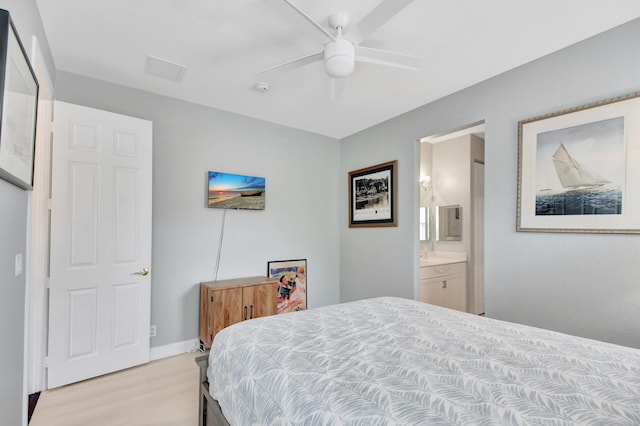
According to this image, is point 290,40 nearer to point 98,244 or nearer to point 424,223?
point 98,244

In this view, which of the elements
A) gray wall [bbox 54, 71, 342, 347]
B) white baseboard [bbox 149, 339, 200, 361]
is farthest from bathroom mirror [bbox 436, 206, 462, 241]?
white baseboard [bbox 149, 339, 200, 361]

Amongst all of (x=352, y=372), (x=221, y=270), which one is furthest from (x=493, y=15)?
(x=221, y=270)

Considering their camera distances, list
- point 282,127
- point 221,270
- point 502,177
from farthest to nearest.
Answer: point 282,127
point 221,270
point 502,177

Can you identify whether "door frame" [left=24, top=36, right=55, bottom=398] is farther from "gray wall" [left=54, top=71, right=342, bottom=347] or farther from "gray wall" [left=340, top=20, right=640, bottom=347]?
"gray wall" [left=340, top=20, right=640, bottom=347]

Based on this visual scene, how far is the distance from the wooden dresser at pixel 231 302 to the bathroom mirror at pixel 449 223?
2.73 m

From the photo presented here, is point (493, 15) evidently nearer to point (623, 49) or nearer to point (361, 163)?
point (623, 49)

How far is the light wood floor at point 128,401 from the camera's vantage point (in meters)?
2.00

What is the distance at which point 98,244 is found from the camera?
254cm

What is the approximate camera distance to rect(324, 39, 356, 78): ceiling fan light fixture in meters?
1.79

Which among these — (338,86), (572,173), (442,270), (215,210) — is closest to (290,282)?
(215,210)

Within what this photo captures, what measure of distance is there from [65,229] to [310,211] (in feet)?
8.55

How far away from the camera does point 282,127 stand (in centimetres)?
394

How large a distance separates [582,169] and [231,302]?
3115 millimetres

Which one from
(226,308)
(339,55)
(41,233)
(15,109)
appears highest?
(339,55)
